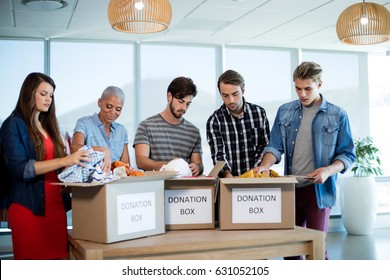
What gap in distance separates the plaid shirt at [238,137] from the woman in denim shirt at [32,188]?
90 centimetres

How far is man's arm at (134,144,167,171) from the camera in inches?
98.4

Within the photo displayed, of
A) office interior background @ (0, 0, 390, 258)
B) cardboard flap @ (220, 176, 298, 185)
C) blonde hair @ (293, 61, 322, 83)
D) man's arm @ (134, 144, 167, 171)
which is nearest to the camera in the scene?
cardboard flap @ (220, 176, 298, 185)

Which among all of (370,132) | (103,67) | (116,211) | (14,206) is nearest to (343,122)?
(116,211)

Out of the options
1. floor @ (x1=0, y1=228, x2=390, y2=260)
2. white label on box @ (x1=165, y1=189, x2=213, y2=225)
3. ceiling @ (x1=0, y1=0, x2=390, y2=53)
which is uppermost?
ceiling @ (x1=0, y1=0, x2=390, y2=53)

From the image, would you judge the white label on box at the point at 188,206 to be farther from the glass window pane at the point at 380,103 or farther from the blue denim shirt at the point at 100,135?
the glass window pane at the point at 380,103

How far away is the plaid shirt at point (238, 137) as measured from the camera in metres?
2.60

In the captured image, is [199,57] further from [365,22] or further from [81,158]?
[81,158]

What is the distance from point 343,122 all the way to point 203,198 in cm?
89

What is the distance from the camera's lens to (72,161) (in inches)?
66.1

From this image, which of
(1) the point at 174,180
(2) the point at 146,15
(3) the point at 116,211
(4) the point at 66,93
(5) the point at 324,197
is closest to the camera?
(3) the point at 116,211

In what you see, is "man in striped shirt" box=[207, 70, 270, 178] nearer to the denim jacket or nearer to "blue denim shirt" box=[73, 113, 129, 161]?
"blue denim shirt" box=[73, 113, 129, 161]

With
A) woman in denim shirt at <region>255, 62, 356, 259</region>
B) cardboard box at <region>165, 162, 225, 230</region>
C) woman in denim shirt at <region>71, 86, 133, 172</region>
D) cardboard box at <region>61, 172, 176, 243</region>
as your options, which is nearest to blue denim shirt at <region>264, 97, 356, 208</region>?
woman in denim shirt at <region>255, 62, 356, 259</region>

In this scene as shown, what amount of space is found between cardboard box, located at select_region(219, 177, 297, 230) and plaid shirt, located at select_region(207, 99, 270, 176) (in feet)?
2.43

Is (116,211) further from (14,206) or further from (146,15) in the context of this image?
(146,15)
